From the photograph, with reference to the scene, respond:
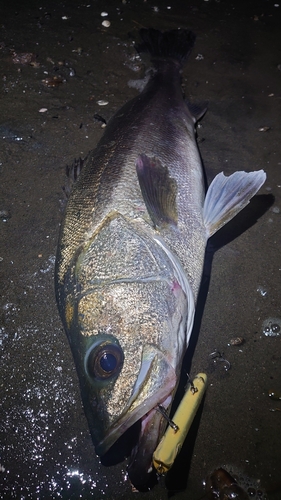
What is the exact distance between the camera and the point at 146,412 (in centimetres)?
176

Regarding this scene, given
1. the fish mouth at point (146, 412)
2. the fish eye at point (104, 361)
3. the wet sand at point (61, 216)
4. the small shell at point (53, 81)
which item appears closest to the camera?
the fish mouth at point (146, 412)

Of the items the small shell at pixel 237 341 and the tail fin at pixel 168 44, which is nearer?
the small shell at pixel 237 341

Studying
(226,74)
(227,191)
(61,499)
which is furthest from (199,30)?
(61,499)

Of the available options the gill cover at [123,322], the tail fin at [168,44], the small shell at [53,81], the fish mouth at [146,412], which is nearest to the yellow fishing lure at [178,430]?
the fish mouth at [146,412]

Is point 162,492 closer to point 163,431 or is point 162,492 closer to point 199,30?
point 163,431

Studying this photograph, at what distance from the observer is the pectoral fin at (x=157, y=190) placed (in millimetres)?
2426

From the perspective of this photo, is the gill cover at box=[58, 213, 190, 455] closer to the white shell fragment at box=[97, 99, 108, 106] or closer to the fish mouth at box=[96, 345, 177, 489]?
the fish mouth at box=[96, 345, 177, 489]

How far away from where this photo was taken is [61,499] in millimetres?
2156

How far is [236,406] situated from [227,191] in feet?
5.06

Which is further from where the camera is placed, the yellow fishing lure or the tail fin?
the tail fin

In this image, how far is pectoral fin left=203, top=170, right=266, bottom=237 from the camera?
2.69 meters

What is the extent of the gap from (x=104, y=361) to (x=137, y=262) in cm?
62

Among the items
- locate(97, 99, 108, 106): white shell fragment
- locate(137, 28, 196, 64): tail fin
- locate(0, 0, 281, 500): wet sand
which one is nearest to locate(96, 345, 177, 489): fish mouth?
locate(0, 0, 281, 500): wet sand

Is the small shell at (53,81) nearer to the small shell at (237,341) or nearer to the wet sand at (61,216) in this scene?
the wet sand at (61,216)
